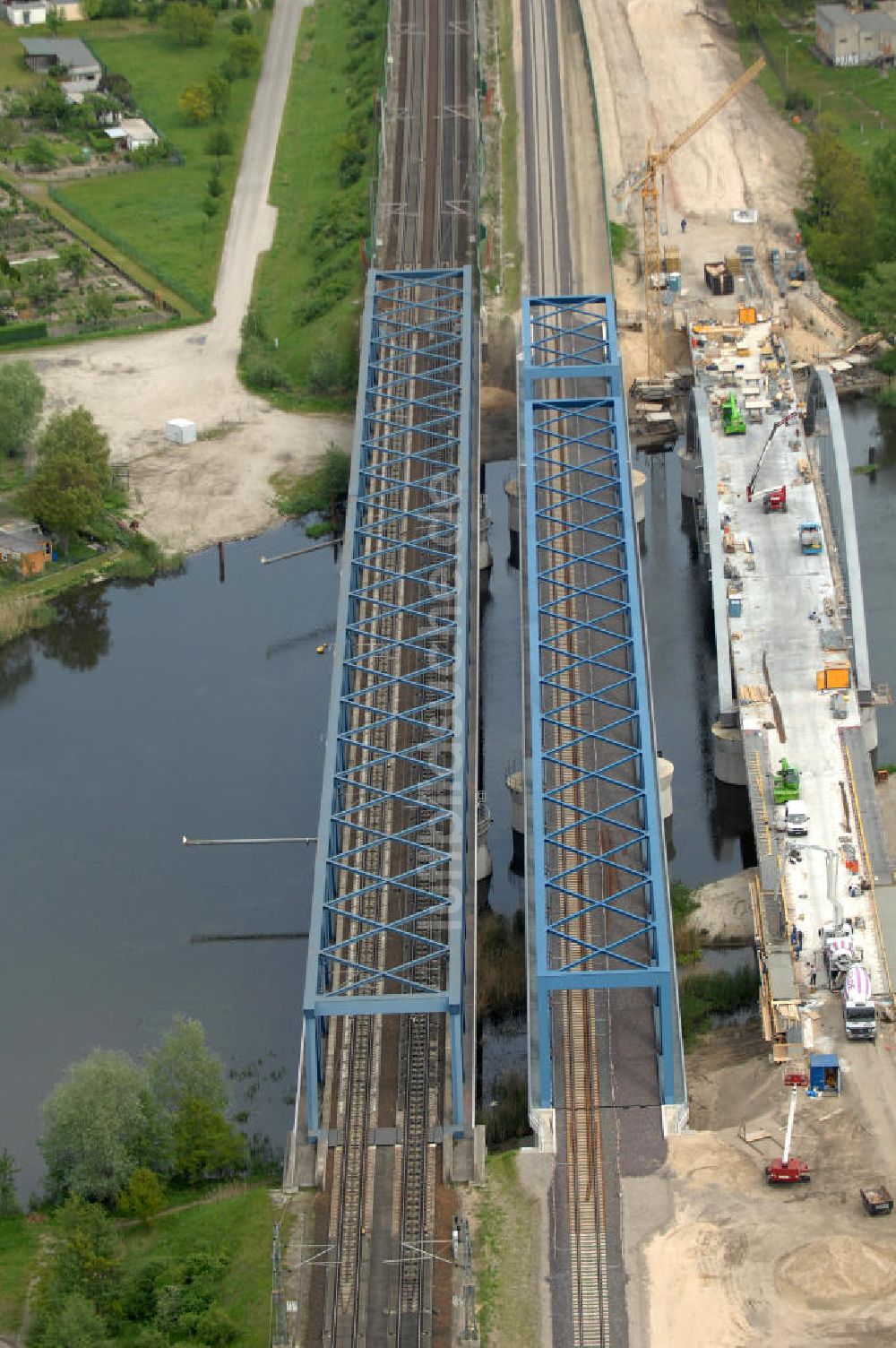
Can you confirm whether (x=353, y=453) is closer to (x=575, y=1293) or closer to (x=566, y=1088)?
(x=566, y=1088)

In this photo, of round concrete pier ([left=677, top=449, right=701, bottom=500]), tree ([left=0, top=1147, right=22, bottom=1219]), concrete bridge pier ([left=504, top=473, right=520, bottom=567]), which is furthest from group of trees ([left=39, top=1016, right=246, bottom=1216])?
round concrete pier ([left=677, top=449, right=701, bottom=500])

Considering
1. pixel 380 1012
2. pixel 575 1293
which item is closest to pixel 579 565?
pixel 380 1012

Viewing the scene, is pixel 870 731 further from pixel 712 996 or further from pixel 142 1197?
pixel 142 1197

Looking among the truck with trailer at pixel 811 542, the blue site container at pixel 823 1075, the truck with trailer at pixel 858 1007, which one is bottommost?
the blue site container at pixel 823 1075

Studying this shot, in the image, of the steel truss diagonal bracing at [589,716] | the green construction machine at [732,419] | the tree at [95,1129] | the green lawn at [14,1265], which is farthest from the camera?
the green construction machine at [732,419]

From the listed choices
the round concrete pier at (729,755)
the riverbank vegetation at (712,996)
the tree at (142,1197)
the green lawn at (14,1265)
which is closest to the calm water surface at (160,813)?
the green lawn at (14,1265)

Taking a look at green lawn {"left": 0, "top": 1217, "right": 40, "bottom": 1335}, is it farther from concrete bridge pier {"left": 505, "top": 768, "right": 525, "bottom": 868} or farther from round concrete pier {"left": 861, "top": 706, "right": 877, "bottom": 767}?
round concrete pier {"left": 861, "top": 706, "right": 877, "bottom": 767}

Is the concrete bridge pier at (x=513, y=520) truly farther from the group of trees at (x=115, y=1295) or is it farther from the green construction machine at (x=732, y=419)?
the group of trees at (x=115, y=1295)

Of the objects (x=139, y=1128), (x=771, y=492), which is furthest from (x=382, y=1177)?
(x=771, y=492)
